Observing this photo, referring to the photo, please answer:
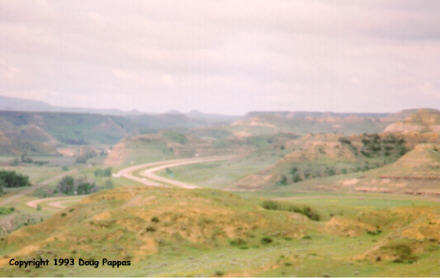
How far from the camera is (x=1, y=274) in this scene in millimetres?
41656

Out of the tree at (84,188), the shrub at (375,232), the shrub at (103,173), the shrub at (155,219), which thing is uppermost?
the shrub at (155,219)

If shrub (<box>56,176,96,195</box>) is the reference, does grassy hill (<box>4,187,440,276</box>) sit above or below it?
above

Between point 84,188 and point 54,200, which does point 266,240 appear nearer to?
point 54,200

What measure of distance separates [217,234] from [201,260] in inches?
332

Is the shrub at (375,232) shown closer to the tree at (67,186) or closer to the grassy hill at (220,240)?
the grassy hill at (220,240)

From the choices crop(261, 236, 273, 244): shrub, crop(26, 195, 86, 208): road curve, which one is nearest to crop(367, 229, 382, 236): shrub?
crop(261, 236, 273, 244): shrub

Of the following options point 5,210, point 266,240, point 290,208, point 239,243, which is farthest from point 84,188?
point 266,240

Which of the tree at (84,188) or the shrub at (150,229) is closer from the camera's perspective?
the shrub at (150,229)

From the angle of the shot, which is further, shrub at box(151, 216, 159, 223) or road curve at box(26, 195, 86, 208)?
road curve at box(26, 195, 86, 208)

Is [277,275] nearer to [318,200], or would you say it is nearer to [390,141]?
[318,200]

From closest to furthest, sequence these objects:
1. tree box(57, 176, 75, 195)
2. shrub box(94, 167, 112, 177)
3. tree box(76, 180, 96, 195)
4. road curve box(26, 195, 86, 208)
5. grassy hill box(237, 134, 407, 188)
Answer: road curve box(26, 195, 86, 208)
grassy hill box(237, 134, 407, 188)
tree box(76, 180, 96, 195)
tree box(57, 176, 75, 195)
shrub box(94, 167, 112, 177)

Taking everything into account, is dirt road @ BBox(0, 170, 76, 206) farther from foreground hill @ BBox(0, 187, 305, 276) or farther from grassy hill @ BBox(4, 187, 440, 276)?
foreground hill @ BBox(0, 187, 305, 276)

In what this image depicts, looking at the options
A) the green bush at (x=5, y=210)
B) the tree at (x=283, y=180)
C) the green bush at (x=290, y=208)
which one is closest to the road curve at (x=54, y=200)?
the green bush at (x=5, y=210)

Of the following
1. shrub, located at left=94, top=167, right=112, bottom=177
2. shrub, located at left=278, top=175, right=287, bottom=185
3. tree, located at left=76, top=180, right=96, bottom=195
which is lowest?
tree, located at left=76, top=180, right=96, bottom=195
